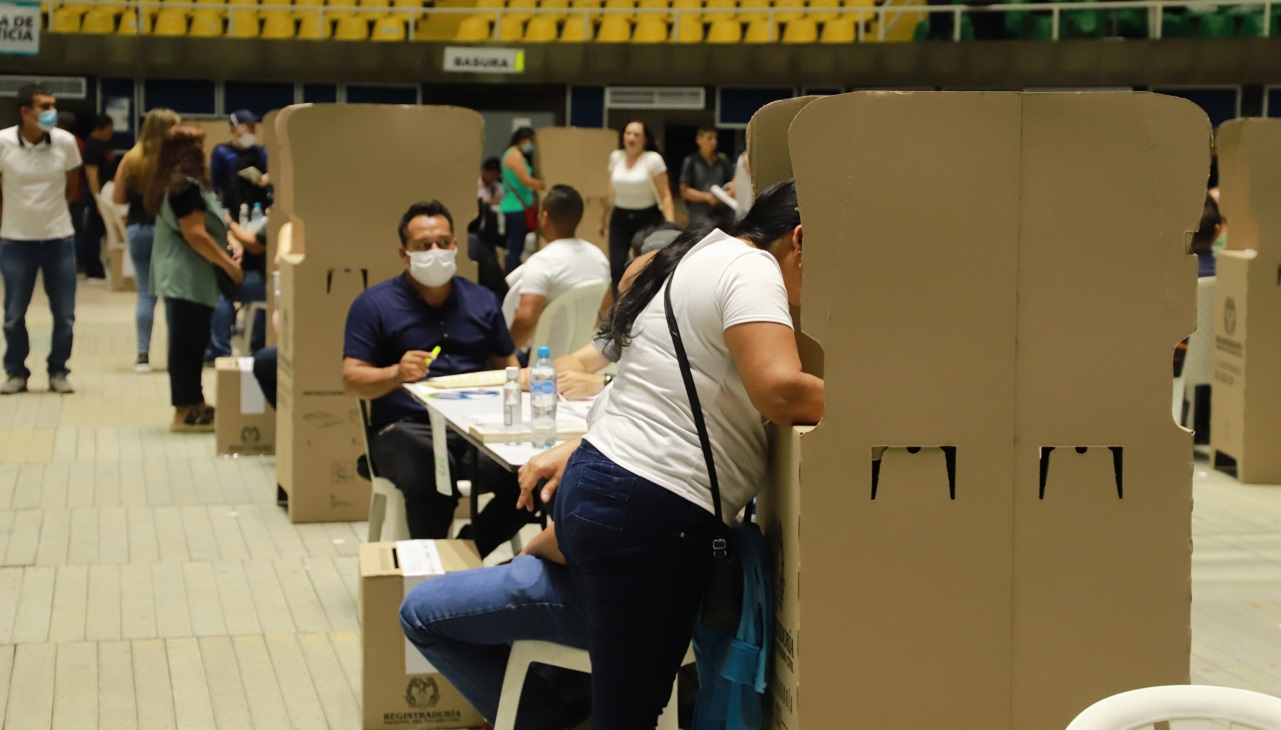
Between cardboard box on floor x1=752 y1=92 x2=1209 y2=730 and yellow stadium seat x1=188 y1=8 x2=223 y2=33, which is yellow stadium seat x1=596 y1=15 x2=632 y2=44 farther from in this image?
cardboard box on floor x1=752 y1=92 x2=1209 y2=730

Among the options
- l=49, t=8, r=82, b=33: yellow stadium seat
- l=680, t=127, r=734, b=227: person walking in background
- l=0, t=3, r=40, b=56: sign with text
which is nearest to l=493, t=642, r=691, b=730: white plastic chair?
l=680, t=127, r=734, b=227: person walking in background

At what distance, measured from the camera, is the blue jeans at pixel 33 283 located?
8.56 m

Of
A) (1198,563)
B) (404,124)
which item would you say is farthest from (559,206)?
(1198,563)

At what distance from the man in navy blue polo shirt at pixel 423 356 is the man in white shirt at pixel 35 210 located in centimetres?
423

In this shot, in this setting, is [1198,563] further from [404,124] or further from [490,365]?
[404,124]

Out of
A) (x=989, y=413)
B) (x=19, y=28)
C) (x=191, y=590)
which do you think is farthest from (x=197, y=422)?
(x=19, y=28)

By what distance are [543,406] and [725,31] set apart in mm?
14692

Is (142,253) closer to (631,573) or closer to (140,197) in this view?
(140,197)

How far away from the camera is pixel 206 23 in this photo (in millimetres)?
17891

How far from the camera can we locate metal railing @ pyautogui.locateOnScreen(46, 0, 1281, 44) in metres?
16.2

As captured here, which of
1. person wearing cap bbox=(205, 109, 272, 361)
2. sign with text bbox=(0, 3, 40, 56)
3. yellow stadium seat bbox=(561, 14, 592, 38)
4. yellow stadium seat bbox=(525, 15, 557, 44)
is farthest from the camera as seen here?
yellow stadium seat bbox=(525, 15, 557, 44)

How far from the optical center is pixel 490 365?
16.8ft

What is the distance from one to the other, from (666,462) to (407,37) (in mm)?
16851

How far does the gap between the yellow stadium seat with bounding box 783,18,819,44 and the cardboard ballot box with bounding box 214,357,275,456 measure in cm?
1186
